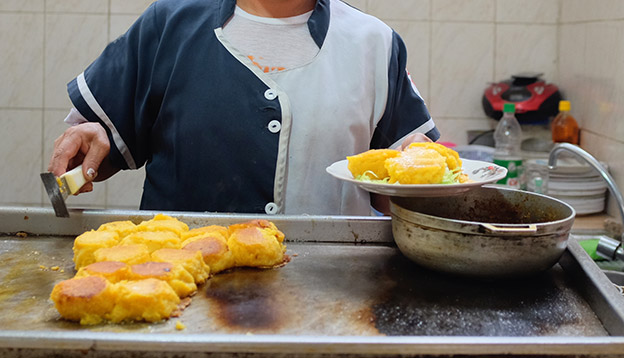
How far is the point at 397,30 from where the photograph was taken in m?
3.26

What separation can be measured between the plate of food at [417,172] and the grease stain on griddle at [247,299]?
0.24 meters

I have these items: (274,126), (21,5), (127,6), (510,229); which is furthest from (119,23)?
(510,229)

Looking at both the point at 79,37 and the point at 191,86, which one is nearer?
the point at 191,86

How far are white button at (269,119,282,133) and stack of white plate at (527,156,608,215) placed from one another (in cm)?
156

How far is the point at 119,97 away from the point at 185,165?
233 mm

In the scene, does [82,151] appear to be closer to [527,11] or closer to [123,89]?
[123,89]

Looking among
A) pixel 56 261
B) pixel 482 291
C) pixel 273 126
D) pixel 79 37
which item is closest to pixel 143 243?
pixel 56 261

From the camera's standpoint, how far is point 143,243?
1.23 m

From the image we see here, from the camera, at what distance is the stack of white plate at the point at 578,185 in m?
→ 2.74

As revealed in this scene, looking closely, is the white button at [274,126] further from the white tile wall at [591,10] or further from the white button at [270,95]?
the white tile wall at [591,10]

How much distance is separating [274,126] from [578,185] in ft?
5.48

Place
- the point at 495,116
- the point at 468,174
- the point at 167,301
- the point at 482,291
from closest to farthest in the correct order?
the point at 167,301 → the point at 482,291 → the point at 468,174 → the point at 495,116

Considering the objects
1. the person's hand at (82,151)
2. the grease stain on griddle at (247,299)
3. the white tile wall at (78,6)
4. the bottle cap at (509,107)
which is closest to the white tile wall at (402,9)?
the bottle cap at (509,107)

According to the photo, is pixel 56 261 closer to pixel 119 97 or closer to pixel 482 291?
pixel 119 97
